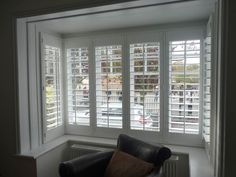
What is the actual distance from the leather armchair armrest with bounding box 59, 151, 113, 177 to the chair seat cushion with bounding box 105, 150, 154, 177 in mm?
82

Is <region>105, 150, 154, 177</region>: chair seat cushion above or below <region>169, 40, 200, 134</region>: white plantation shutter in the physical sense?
below

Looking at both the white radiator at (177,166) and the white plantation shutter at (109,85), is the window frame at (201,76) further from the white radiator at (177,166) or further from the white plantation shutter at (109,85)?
the white plantation shutter at (109,85)

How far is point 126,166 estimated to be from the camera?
1.78 m

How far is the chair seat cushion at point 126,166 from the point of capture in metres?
1.72

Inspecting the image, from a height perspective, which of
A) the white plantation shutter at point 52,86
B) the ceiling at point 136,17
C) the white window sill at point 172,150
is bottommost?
the white window sill at point 172,150

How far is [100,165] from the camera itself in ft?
6.23

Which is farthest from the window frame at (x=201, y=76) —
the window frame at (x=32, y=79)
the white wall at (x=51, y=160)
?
the white wall at (x=51, y=160)

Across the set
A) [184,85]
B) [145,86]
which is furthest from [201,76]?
[145,86]

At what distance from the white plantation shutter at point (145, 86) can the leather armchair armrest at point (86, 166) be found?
65 cm

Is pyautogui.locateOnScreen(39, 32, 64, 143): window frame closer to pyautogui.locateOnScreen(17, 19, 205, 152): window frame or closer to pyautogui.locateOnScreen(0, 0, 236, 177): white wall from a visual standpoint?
pyautogui.locateOnScreen(17, 19, 205, 152): window frame

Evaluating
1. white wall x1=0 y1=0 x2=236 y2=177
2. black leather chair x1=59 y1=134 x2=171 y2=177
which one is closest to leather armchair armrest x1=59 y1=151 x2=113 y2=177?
black leather chair x1=59 y1=134 x2=171 y2=177

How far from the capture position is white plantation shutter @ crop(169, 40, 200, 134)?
86.4 inches

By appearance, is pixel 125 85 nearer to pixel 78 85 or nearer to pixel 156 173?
pixel 78 85

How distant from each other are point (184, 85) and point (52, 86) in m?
1.71
